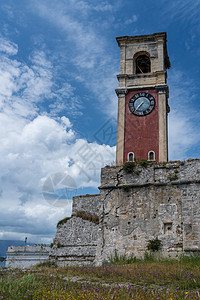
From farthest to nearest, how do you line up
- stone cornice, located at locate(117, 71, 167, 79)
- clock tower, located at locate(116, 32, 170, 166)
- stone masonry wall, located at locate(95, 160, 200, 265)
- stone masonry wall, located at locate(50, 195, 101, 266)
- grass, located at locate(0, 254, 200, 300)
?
stone cornice, located at locate(117, 71, 167, 79) → clock tower, located at locate(116, 32, 170, 166) → stone masonry wall, located at locate(50, 195, 101, 266) → stone masonry wall, located at locate(95, 160, 200, 265) → grass, located at locate(0, 254, 200, 300)

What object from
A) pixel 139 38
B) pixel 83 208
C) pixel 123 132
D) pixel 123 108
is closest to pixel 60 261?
pixel 83 208

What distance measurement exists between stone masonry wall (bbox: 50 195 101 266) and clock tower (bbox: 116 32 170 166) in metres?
5.23

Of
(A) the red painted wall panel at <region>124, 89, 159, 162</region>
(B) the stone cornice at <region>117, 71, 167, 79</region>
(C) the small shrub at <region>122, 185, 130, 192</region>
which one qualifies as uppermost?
(B) the stone cornice at <region>117, 71, 167, 79</region>

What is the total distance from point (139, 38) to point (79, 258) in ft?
61.4

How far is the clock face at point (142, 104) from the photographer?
23.6 metres

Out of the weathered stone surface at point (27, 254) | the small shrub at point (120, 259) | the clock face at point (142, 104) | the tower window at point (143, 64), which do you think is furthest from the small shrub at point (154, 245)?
the tower window at point (143, 64)

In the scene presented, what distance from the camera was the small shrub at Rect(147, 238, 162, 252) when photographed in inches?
530

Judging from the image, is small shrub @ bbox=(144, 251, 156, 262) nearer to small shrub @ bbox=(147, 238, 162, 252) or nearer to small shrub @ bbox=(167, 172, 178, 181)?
small shrub @ bbox=(147, 238, 162, 252)

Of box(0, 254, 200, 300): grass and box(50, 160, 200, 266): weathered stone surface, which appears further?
box(50, 160, 200, 266): weathered stone surface

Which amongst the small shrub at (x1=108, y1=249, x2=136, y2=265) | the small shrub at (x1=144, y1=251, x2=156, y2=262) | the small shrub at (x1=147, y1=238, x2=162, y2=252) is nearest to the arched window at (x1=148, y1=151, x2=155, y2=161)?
the small shrub at (x1=147, y1=238, x2=162, y2=252)

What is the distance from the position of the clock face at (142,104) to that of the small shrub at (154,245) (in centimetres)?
1216

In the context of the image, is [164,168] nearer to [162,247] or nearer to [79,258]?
[162,247]

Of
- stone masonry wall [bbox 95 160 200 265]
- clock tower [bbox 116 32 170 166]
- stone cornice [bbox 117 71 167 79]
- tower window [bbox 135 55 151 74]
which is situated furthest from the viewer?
tower window [bbox 135 55 151 74]

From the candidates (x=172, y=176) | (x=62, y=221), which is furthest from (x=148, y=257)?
(x=62, y=221)
